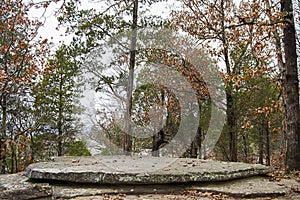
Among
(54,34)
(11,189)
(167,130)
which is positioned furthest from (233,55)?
(11,189)

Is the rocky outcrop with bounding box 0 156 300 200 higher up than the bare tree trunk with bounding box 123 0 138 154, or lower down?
lower down

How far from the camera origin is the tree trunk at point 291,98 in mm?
5695

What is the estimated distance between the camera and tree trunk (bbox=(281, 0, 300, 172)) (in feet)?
18.7

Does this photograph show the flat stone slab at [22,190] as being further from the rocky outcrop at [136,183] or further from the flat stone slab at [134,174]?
the flat stone slab at [134,174]

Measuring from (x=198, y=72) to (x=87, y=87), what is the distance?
3629 millimetres

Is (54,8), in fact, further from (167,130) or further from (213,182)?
(167,130)

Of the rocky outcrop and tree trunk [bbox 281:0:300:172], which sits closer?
the rocky outcrop

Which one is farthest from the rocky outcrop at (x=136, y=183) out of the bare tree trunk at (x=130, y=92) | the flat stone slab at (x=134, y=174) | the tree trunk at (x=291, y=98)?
the bare tree trunk at (x=130, y=92)

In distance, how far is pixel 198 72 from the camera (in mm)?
10320

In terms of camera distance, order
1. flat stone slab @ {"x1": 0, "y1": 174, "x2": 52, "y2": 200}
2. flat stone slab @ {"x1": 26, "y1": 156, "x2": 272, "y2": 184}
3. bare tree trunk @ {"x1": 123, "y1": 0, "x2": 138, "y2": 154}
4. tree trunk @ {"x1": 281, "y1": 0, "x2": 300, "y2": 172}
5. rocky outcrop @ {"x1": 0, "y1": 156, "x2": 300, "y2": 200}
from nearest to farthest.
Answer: flat stone slab @ {"x1": 0, "y1": 174, "x2": 52, "y2": 200} < rocky outcrop @ {"x1": 0, "y1": 156, "x2": 300, "y2": 200} < flat stone slab @ {"x1": 26, "y1": 156, "x2": 272, "y2": 184} < tree trunk @ {"x1": 281, "y1": 0, "x2": 300, "y2": 172} < bare tree trunk @ {"x1": 123, "y1": 0, "x2": 138, "y2": 154}

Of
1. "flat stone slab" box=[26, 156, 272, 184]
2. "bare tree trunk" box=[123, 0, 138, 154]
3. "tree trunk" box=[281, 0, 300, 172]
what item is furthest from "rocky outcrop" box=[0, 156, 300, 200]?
"bare tree trunk" box=[123, 0, 138, 154]

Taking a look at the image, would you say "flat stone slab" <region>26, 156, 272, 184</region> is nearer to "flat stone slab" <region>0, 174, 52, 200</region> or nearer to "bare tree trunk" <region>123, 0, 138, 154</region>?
"flat stone slab" <region>0, 174, 52, 200</region>

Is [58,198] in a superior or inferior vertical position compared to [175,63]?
inferior

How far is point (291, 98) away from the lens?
5.76 metres
